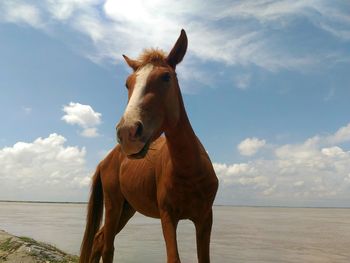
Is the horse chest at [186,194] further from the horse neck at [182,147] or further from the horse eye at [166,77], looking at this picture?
the horse eye at [166,77]

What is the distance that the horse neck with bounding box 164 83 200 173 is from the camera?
152 inches

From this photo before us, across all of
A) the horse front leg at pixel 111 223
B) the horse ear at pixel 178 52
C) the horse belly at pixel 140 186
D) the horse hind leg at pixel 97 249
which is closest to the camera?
the horse ear at pixel 178 52

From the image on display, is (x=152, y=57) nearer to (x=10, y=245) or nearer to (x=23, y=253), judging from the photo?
(x=23, y=253)

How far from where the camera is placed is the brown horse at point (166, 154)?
327cm

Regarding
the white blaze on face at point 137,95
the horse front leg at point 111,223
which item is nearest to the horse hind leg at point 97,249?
the horse front leg at point 111,223

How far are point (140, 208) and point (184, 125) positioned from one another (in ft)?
5.17

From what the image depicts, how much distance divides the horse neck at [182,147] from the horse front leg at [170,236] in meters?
0.52

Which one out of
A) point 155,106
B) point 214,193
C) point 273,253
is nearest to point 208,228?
point 214,193

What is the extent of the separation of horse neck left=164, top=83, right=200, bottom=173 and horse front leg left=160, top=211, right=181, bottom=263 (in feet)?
1.69

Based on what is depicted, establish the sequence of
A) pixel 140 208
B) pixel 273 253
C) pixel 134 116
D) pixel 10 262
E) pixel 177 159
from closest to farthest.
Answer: pixel 134 116 → pixel 177 159 → pixel 140 208 → pixel 10 262 → pixel 273 253

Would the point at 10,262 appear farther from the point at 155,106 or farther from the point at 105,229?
the point at 155,106

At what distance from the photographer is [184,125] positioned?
3930mm

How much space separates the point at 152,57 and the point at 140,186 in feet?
5.50

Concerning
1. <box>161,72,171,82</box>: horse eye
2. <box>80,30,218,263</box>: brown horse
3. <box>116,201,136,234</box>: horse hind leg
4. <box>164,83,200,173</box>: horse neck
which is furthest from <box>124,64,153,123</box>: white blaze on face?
<box>116,201,136,234</box>: horse hind leg
